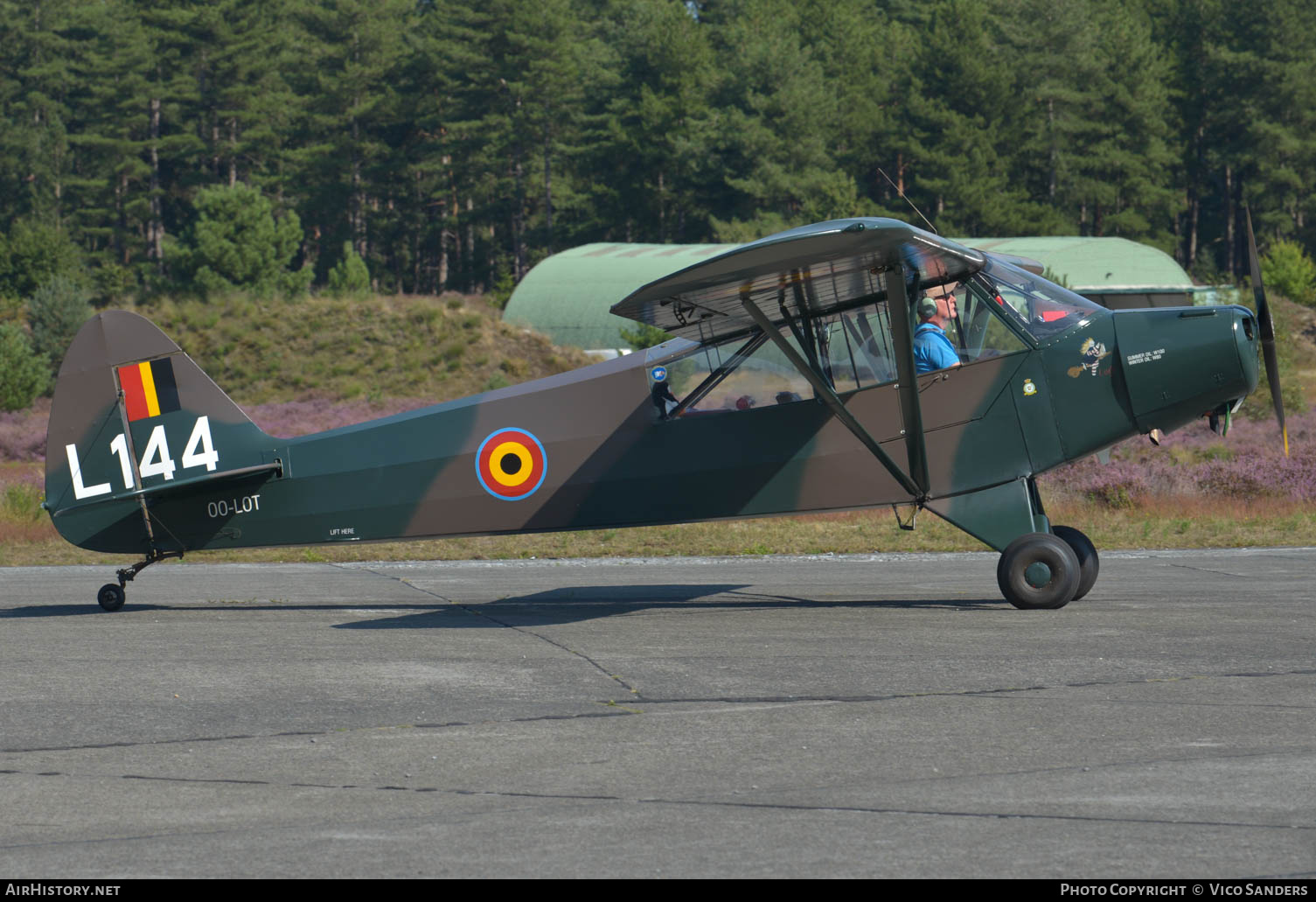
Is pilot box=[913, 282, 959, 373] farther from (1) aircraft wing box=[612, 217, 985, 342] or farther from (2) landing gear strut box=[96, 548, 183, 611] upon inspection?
(2) landing gear strut box=[96, 548, 183, 611]

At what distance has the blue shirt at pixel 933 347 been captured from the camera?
36.9 ft

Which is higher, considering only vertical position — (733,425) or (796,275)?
(796,275)

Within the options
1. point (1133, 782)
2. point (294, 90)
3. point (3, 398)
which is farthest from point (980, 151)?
point (1133, 782)

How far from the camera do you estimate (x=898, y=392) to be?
441 inches

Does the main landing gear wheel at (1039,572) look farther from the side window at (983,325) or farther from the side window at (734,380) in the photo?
the side window at (734,380)

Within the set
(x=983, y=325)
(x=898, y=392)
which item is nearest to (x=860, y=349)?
(x=898, y=392)

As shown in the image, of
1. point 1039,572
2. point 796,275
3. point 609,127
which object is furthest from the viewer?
point 609,127

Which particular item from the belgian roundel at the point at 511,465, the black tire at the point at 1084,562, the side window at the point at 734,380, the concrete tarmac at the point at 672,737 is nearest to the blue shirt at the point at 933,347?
the side window at the point at 734,380

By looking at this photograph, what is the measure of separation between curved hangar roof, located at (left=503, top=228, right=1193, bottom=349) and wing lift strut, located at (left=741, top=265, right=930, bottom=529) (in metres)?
41.8

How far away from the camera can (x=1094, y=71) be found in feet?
258

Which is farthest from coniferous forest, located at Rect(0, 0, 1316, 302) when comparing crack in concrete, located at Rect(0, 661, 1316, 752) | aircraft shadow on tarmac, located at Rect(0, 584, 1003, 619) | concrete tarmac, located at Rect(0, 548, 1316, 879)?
crack in concrete, located at Rect(0, 661, 1316, 752)

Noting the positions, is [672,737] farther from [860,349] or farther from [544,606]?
[544,606]

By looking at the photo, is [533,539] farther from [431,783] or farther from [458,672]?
[431,783]

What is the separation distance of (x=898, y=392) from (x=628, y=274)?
47195 millimetres
